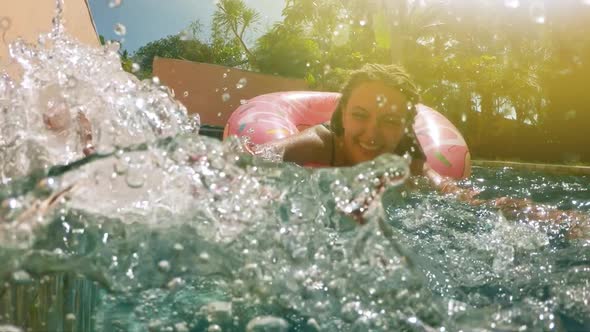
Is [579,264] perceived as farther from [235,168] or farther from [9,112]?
[9,112]

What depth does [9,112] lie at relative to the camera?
2170 millimetres

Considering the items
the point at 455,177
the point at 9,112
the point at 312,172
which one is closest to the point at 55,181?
the point at 312,172

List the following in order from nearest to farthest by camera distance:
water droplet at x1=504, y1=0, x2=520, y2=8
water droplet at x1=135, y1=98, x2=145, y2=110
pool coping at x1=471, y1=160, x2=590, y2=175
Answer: water droplet at x1=135, y1=98, x2=145, y2=110 < pool coping at x1=471, y1=160, x2=590, y2=175 < water droplet at x1=504, y1=0, x2=520, y2=8

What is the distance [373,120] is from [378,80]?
0.79 ft

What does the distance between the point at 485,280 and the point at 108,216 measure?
3.43 feet

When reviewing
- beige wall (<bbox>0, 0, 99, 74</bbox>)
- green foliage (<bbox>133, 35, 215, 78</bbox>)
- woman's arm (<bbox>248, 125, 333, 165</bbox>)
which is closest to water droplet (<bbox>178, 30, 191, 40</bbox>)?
green foliage (<bbox>133, 35, 215, 78</bbox>)

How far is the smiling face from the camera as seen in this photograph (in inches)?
121

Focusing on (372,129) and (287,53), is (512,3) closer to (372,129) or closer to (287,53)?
(287,53)

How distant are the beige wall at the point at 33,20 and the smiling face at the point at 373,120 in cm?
191

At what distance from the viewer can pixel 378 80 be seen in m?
3.21

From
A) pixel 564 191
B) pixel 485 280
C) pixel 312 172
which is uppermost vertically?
pixel 312 172

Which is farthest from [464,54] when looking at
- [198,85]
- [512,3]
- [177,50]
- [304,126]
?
[304,126]

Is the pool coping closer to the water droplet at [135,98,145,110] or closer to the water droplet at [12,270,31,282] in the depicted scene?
the water droplet at [135,98,145,110]

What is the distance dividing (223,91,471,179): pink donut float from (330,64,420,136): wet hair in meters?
0.58
